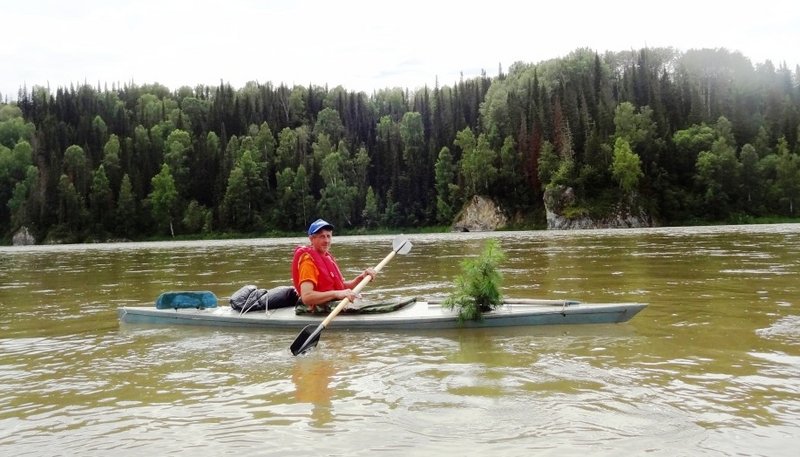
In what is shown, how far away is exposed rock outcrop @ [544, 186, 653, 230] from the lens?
261ft

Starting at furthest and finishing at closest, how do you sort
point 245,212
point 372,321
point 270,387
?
point 245,212, point 372,321, point 270,387

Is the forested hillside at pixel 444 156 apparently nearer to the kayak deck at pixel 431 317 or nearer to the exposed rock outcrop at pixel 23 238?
the exposed rock outcrop at pixel 23 238

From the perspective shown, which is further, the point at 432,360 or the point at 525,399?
the point at 432,360

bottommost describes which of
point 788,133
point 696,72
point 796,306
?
point 796,306

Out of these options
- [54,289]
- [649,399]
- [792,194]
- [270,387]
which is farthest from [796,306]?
[792,194]

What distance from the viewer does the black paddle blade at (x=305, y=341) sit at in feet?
29.1

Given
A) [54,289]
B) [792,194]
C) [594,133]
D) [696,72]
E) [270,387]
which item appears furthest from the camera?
[696,72]

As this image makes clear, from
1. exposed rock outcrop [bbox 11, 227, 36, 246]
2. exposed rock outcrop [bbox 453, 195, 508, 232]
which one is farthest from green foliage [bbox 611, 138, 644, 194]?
exposed rock outcrop [bbox 11, 227, 36, 246]

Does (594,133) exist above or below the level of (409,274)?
above

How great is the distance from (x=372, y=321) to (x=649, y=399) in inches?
202

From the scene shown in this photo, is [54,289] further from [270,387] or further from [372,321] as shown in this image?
[270,387]

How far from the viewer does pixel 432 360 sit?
329 inches

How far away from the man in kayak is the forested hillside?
7473 centimetres

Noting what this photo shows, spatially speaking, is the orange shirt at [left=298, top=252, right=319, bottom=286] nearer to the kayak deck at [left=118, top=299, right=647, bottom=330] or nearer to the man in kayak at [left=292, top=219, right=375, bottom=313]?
the man in kayak at [left=292, top=219, right=375, bottom=313]
